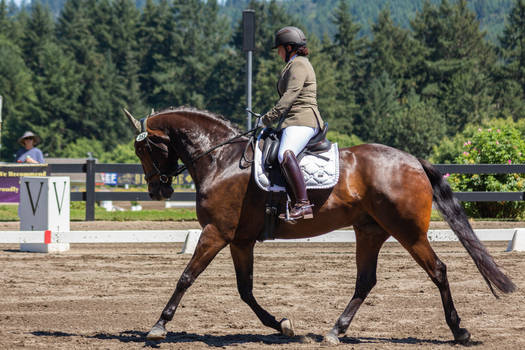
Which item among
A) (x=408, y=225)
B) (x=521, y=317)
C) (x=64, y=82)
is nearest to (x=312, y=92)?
(x=408, y=225)

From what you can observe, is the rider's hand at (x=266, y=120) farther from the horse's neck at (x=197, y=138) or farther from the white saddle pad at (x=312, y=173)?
the horse's neck at (x=197, y=138)

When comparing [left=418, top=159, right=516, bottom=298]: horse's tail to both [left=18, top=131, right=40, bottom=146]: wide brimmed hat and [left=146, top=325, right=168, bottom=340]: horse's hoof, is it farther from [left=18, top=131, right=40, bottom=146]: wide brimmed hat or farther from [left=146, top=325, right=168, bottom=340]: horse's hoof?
[left=18, top=131, right=40, bottom=146]: wide brimmed hat

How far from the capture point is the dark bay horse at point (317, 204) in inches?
246

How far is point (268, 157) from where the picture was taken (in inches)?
251

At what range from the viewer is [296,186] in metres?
6.22

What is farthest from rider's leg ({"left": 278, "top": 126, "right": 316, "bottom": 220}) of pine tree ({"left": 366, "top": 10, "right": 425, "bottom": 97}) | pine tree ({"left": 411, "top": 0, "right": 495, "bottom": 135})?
pine tree ({"left": 366, "top": 10, "right": 425, "bottom": 97})

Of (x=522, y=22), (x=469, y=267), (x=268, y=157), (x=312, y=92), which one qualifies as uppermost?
(x=522, y=22)

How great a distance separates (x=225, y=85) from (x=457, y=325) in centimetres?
7286

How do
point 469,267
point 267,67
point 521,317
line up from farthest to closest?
1. point 267,67
2. point 469,267
3. point 521,317

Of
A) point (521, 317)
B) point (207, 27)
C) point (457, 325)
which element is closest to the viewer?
point (457, 325)

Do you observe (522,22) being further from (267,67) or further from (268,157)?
(268,157)

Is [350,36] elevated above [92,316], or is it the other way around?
[350,36]

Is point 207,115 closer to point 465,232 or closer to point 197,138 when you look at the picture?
point 197,138

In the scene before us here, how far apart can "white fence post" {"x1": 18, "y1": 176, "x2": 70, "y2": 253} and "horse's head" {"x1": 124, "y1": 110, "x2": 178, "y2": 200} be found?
5628 millimetres
